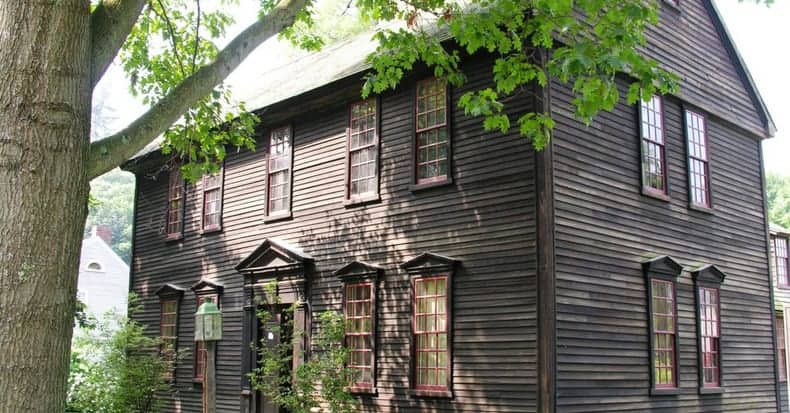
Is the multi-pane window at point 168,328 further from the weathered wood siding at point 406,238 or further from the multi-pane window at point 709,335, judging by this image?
the multi-pane window at point 709,335

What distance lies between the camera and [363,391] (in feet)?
45.5

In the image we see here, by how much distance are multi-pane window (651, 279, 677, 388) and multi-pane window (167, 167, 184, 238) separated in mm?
11215

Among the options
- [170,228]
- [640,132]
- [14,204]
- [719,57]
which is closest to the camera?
[14,204]

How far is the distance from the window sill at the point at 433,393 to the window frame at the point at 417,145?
10.5 ft

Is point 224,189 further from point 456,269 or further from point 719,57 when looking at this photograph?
point 719,57

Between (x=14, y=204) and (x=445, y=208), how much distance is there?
27.6ft

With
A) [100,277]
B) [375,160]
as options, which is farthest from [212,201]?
[100,277]

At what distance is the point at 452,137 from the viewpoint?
13.2 m

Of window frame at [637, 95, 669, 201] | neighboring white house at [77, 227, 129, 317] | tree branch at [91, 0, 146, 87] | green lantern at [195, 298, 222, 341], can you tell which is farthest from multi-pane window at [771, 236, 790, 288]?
neighboring white house at [77, 227, 129, 317]

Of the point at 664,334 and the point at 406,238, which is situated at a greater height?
the point at 406,238

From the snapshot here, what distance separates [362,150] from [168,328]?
25.4 ft

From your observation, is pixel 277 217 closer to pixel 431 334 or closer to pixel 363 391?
pixel 363 391

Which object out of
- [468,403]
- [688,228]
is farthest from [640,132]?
[468,403]

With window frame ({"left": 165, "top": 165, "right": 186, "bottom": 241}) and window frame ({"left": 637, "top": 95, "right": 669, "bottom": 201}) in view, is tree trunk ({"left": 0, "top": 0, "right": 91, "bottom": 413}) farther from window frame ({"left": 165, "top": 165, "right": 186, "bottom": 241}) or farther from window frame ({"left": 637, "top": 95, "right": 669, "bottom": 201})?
window frame ({"left": 165, "top": 165, "right": 186, "bottom": 241})
